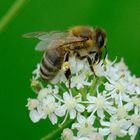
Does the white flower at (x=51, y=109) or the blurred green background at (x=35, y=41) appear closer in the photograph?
the white flower at (x=51, y=109)

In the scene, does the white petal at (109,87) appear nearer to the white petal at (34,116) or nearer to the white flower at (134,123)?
the white flower at (134,123)

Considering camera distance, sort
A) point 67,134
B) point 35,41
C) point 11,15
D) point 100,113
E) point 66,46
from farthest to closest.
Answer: point 35,41
point 11,15
point 66,46
point 100,113
point 67,134

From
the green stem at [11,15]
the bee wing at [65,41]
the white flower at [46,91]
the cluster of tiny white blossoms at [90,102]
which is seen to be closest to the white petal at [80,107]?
the cluster of tiny white blossoms at [90,102]

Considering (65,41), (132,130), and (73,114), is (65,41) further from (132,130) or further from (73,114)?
(132,130)

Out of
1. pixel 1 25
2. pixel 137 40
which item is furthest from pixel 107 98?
pixel 137 40

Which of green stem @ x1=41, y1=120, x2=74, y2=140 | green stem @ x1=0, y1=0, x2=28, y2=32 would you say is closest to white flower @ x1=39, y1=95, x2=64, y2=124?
green stem @ x1=41, y1=120, x2=74, y2=140

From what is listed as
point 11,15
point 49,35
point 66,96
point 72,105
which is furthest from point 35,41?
point 72,105

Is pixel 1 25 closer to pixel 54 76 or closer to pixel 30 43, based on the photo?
pixel 54 76
